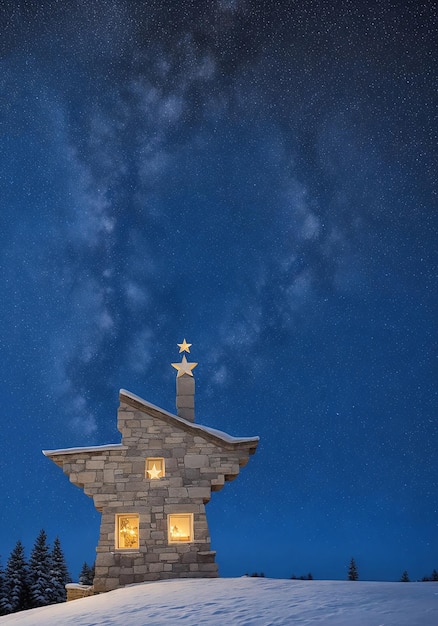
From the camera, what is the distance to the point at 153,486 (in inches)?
631

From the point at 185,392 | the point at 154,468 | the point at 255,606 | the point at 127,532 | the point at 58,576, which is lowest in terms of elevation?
the point at 255,606

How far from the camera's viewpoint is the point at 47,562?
38.4 meters

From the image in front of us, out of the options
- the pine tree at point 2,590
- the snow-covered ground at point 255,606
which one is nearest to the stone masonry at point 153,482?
the snow-covered ground at point 255,606

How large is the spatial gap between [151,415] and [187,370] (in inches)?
78.4

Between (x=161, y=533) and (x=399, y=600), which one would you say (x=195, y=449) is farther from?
(x=399, y=600)

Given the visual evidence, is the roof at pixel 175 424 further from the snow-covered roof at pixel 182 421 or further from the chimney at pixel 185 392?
the chimney at pixel 185 392

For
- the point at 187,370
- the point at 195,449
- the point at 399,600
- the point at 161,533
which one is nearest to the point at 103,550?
the point at 161,533

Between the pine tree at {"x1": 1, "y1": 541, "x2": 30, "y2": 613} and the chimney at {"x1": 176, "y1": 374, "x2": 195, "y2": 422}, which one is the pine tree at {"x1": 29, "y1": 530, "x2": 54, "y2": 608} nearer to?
the pine tree at {"x1": 1, "y1": 541, "x2": 30, "y2": 613}

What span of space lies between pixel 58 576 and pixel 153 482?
2776cm

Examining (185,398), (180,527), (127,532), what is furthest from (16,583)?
(185,398)

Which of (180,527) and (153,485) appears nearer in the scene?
(180,527)

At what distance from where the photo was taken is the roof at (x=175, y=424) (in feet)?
53.5

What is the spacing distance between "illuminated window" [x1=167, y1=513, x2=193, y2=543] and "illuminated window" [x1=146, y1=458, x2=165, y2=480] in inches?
46.4

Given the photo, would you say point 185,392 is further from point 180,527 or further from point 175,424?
point 180,527
